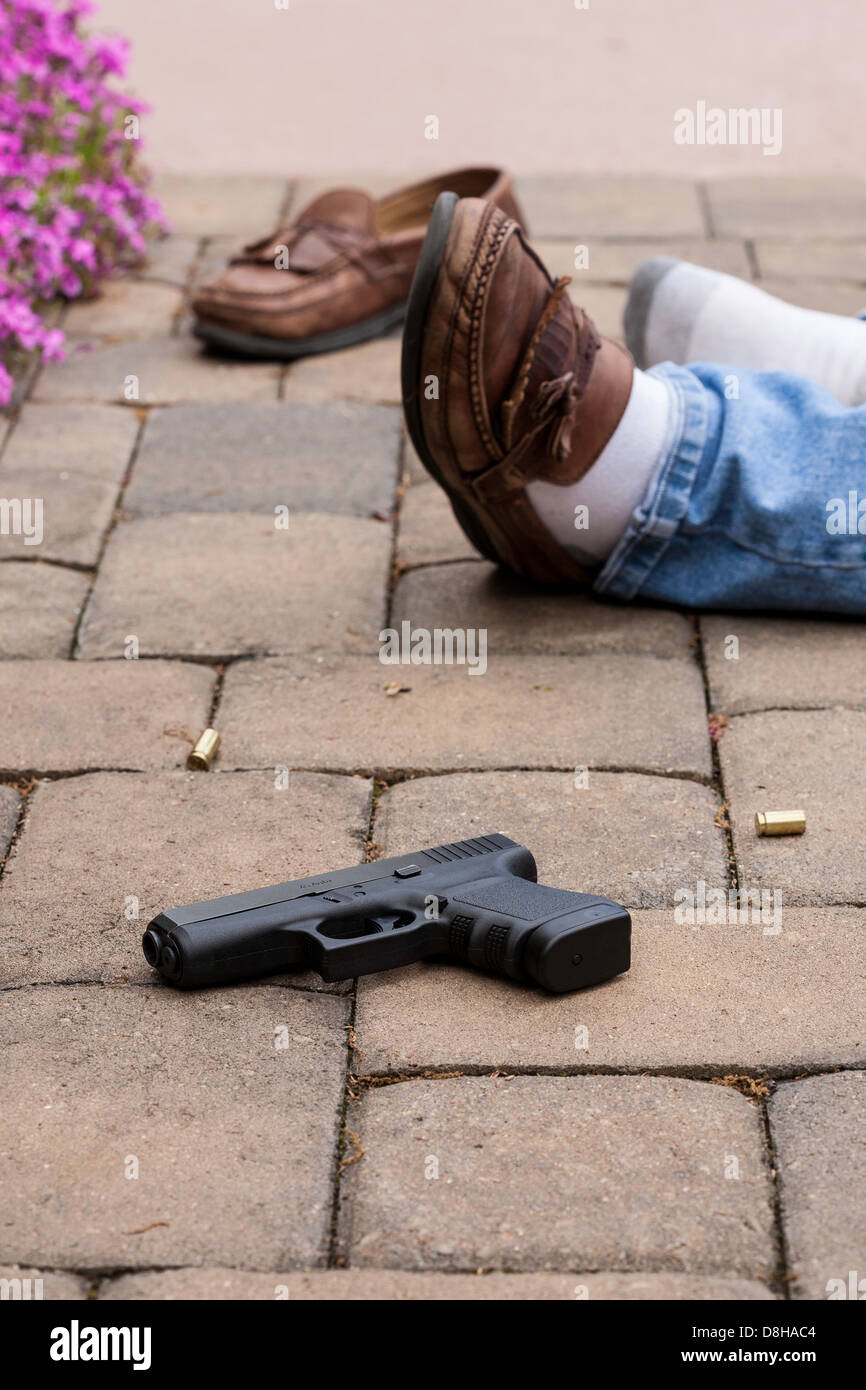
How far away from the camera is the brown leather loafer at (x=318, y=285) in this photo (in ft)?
11.7

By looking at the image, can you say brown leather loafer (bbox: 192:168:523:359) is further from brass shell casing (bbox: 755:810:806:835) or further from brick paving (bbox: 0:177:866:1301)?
brass shell casing (bbox: 755:810:806:835)

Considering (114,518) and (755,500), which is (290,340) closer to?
(114,518)

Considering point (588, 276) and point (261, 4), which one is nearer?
point (588, 276)

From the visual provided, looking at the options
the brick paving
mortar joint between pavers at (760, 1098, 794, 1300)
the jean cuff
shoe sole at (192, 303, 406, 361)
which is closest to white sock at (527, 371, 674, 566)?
the jean cuff

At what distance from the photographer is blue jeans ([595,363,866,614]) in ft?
7.85

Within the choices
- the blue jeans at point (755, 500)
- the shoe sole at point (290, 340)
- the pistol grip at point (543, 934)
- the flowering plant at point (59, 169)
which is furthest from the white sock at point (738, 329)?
the flowering plant at point (59, 169)

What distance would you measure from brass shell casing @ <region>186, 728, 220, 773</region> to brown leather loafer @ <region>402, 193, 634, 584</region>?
54 cm

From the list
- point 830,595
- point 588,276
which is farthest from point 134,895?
point 588,276

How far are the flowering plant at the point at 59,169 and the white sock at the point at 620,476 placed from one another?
1.56 metres

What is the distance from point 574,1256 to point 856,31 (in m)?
5.19

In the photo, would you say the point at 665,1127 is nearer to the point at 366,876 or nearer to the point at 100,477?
the point at 366,876

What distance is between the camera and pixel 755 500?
2.39 meters

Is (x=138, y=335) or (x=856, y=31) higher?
(x=856, y=31)

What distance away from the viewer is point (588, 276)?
3979mm
